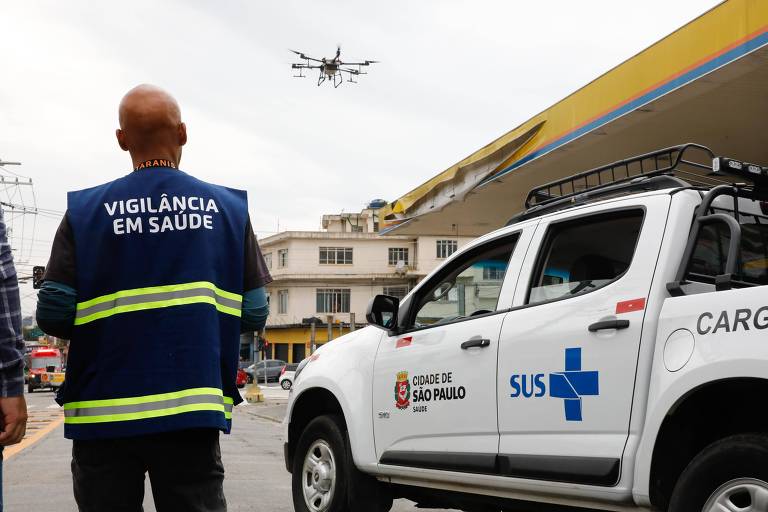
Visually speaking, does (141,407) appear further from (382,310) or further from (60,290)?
(382,310)

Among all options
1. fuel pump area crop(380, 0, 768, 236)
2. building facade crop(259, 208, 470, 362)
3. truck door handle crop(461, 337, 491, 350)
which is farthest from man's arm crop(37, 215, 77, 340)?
building facade crop(259, 208, 470, 362)

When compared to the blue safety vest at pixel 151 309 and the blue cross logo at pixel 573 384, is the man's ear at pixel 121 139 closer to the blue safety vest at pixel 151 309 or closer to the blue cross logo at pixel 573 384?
the blue safety vest at pixel 151 309

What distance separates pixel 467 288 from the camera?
5613 millimetres

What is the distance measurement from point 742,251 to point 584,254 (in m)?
0.77

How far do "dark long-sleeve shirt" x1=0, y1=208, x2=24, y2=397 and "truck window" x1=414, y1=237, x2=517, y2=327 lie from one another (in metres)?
2.88

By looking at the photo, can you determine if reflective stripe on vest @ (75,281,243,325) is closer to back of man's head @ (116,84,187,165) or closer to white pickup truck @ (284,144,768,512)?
back of man's head @ (116,84,187,165)

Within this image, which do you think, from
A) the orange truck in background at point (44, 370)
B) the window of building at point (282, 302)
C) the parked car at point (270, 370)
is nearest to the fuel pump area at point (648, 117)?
the orange truck in background at point (44, 370)

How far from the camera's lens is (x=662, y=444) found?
12.8 feet

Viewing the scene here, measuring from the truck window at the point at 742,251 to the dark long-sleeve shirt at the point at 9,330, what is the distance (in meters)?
2.85

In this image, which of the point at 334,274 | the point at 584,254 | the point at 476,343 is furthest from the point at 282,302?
the point at 584,254

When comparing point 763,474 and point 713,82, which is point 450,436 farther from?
point 713,82

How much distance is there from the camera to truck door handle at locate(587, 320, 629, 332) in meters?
4.13

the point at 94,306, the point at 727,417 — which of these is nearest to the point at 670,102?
the point at 727,417

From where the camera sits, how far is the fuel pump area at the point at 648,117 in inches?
394
